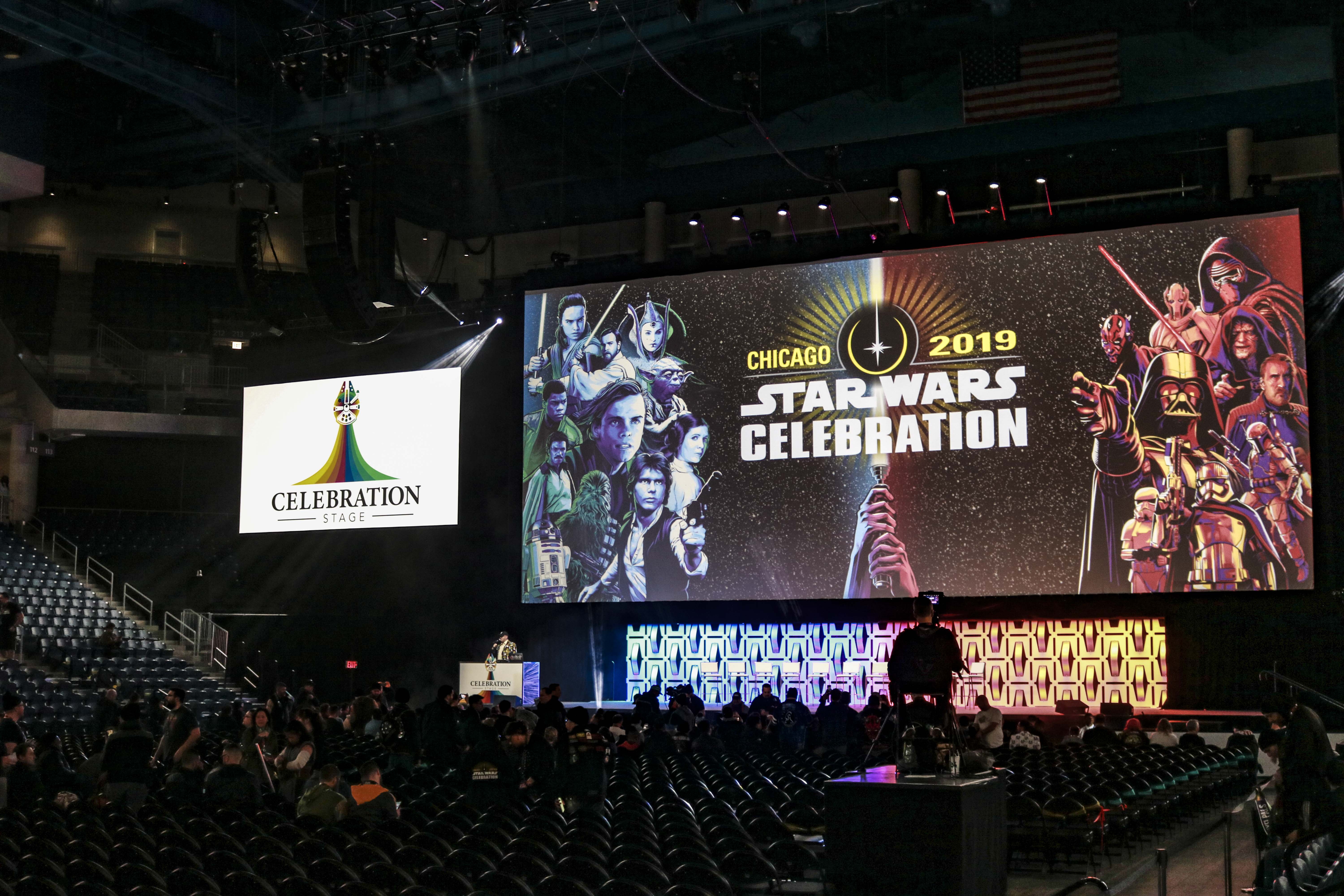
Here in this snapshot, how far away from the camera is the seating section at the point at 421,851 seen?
5.50 m

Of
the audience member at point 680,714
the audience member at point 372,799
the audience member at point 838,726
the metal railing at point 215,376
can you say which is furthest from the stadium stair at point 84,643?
the audience member at point 372,799

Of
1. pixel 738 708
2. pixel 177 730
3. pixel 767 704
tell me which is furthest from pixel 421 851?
pixel 767 704

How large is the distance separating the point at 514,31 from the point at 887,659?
9208 millimetres

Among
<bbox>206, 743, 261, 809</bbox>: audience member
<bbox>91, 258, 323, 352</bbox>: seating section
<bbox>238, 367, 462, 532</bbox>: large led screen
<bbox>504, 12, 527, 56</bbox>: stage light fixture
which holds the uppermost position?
<bbox>504, 12, 527, 56</bbox>: stage light fixture

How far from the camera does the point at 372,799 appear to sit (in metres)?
8.00

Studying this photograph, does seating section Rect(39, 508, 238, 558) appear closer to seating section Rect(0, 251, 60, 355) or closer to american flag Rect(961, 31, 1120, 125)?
A: seating section Rect(0, 251, 60, 355)

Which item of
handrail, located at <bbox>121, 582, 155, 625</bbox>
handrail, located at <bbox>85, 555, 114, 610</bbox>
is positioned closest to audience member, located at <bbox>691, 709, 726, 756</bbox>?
handrail, located at <bbox>121, 582, 155, 625</bbox>

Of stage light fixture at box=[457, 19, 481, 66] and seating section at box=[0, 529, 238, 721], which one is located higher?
stage light fixture at box=[457, 19, 481, 66]

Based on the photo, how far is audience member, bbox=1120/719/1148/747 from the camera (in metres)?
14.6

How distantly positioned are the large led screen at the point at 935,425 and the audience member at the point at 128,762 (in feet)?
34.8

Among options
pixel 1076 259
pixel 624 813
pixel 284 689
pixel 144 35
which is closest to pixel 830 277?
pixel 1076 259

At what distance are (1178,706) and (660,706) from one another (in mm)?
7452

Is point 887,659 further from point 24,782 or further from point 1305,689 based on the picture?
point 24,782

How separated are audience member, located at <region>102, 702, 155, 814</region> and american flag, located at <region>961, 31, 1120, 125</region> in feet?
53.4
